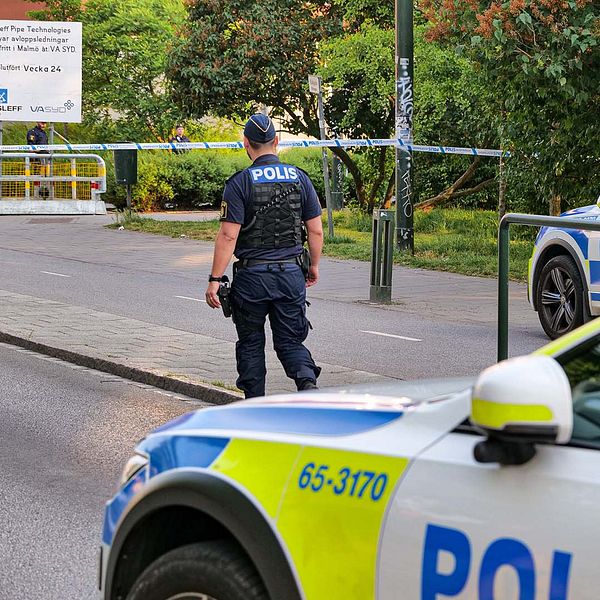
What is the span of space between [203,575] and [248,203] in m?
4.36

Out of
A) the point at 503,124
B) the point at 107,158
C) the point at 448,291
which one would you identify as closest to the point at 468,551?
the point at 448,291

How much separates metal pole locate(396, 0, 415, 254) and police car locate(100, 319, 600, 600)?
15.6 meters

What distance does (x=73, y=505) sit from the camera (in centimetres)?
639

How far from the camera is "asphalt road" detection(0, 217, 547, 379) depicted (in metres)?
10.9

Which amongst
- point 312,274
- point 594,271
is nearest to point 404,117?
point 594,271

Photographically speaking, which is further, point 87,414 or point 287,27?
point 287,27

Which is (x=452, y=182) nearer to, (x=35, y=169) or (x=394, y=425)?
(x=35, y=169)

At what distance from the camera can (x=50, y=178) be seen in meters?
28.7

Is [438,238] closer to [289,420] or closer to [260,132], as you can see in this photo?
[260,132]

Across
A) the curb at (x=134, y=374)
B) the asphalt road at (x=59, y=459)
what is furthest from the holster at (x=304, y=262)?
the asphalt road at (x=59, y=459)

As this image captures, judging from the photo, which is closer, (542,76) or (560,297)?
(560,297)

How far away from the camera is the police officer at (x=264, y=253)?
24.5ft

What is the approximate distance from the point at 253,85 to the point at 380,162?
282 cm

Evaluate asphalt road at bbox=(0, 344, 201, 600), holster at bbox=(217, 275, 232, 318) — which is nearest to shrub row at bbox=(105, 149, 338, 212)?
asphalt road at bbox=(0, 344, 201, 600)
